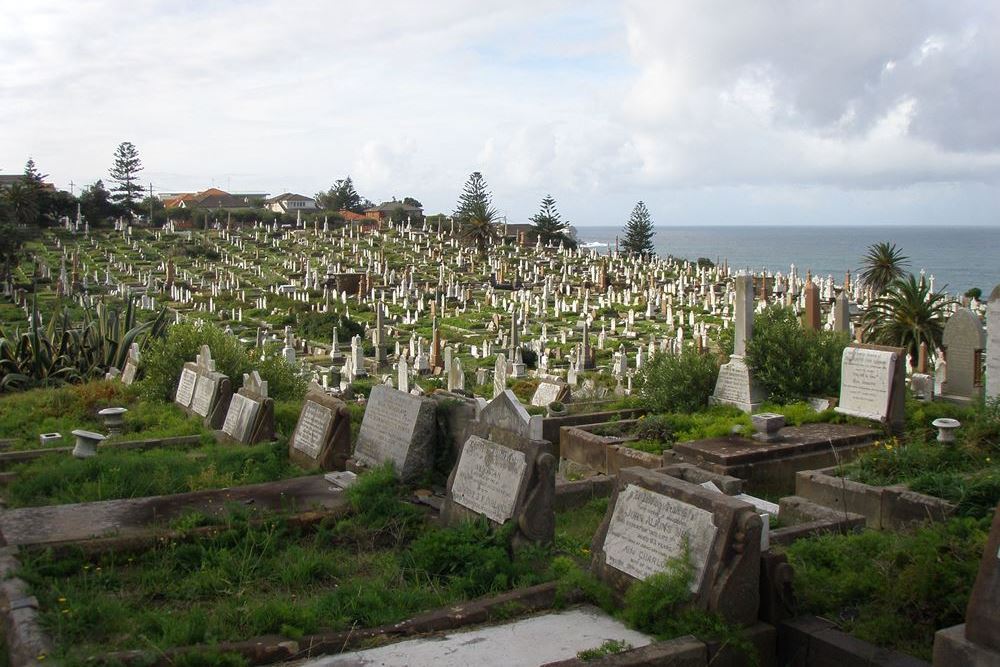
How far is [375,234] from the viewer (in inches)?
2741

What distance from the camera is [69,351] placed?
17359mm

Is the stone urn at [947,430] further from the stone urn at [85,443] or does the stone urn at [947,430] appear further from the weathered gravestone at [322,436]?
the stone urn at [85,443]

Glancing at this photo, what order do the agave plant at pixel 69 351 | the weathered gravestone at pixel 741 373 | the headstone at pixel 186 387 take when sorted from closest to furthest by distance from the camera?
the weathered gravestone at pixel 741 373 → the headstone at pixel 186 387 → the agave plant at pixel 69 351

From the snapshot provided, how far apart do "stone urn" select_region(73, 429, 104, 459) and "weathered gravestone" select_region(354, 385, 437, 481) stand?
120 inches

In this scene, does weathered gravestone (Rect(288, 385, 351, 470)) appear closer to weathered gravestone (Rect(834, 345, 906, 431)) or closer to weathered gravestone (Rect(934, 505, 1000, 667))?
weathered gravestone (Rect(934, 505, 1000, 667))

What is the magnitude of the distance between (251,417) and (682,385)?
20.6 ft

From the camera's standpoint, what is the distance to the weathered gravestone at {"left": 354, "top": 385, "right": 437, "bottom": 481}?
812 centimetres

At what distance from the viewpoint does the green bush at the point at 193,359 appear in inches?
530

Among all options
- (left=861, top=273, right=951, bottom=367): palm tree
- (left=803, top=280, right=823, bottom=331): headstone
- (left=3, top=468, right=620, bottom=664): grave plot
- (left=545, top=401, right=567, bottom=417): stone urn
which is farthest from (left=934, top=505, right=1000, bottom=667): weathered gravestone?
(left=861, top=273, right=951, bottom=367): palm tree

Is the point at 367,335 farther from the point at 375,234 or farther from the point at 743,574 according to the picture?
the point at 375,234

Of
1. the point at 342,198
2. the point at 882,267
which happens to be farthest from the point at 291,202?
the point at 882,267

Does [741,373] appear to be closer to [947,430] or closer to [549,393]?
[947,430]

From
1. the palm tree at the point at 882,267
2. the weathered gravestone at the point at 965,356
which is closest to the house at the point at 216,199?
the palm tree at the point at 882,267

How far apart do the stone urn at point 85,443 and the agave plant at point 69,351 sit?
7066 millimetres
